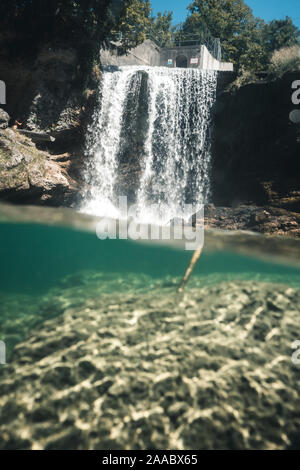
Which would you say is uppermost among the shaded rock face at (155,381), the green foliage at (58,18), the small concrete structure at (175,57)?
the small concrete structure at (175,57)

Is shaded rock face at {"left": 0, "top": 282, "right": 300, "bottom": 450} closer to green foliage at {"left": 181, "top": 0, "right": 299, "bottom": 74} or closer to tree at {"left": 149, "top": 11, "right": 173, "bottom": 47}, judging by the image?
green foliage at {"left": 181, "top": 0, "right": 299, "bottom": 74}

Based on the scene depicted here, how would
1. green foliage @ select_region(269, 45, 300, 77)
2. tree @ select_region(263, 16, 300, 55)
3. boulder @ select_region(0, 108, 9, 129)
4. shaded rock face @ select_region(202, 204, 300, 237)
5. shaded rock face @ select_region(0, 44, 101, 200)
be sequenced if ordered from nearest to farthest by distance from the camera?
shaded rock face @ select_region(202, 204, 300, 237), boulder @ select_region(0, 108, 9, 129), green foliage @ select_region(269, 45, 300, 77), shaded rock face @ select_region(0, 44, 101, 200), tree @ select_region(263, 16, 300, 55)

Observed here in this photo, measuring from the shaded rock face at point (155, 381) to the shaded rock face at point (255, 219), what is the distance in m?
6.43

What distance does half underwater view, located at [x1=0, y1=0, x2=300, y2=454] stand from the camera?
151 inches

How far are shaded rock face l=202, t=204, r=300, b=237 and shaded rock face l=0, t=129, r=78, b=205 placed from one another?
6.51 meters

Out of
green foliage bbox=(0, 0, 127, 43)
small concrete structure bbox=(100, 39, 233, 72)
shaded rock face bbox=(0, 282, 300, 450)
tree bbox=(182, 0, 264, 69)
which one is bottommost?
shaded rock face bbox=(0, 282, 300, 450)

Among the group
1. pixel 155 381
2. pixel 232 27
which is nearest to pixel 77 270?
pixel 155 381

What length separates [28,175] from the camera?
39.8 ft

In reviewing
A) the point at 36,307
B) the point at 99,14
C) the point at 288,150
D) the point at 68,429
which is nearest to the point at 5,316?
the point at 36,307

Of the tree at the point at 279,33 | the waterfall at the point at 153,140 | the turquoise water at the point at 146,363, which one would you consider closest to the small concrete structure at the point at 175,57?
the waterfall at the point at 153,140

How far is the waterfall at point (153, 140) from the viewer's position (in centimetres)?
1600

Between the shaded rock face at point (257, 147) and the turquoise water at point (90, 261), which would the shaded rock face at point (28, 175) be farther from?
the shaded rock face at point (257, 147)

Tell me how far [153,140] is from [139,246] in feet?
25.4

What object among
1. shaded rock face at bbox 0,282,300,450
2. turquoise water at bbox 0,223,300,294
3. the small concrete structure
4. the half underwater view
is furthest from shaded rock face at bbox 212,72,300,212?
the small concrete structure
